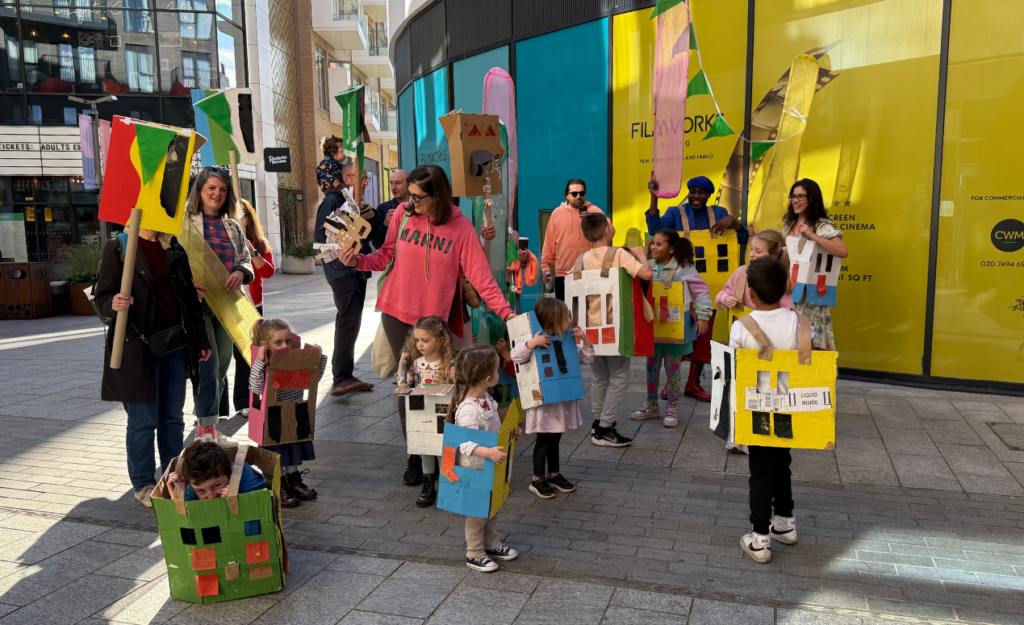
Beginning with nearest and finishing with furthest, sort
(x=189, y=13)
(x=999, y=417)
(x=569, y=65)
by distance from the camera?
(x=999, y=417)
(x=569, y=65)
(x=189, y=13)

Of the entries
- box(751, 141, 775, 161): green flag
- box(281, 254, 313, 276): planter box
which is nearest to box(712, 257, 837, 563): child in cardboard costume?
box(751, 141, 775, 161): green flag

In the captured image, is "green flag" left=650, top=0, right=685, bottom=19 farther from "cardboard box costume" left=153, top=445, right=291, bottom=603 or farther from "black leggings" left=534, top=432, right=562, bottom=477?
"cardboard box costume" left=153, top=445, right=291, bottom=603

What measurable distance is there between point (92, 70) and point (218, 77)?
363 cm

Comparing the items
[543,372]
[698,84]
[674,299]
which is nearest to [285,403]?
[543,372]

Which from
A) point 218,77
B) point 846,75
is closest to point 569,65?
point 846,75

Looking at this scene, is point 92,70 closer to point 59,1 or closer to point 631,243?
point 59,1

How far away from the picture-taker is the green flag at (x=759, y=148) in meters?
7.86

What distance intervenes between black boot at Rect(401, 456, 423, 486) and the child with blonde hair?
61 cm

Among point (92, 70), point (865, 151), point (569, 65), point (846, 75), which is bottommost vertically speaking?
point (865, 151)

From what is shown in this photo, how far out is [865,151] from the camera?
7.63 metres

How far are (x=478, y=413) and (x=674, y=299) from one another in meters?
2.86

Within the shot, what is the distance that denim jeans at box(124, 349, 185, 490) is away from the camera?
15.2ft

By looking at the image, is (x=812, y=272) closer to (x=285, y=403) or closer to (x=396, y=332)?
(x=396, y=332)

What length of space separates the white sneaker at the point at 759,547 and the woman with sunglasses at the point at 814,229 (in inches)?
106
